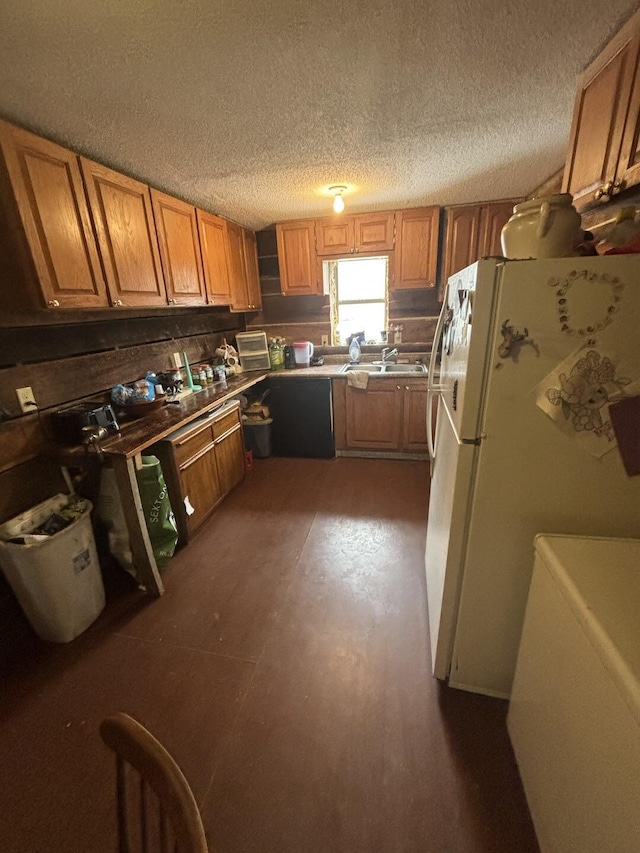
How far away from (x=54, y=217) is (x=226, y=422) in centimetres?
159

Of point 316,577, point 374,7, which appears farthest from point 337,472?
point 374,7

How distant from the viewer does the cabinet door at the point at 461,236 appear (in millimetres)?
3098

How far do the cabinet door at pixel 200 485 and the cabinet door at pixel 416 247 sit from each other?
7.94ft

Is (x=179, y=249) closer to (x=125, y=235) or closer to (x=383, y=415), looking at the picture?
(x=125, y=235)

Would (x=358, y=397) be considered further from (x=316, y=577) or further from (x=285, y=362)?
(x=316, y=577)

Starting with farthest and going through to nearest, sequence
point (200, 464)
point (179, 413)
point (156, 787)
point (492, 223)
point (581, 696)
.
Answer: point (492, 223) → point (200, 464) → point (179, 413) → point (581, 696) → point (156, 787)

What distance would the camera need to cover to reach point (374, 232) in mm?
3301

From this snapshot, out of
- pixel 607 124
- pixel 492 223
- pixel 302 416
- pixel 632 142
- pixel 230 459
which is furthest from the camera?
pixel 302 416

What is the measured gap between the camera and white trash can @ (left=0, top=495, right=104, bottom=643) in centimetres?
151

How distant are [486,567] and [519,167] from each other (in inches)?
102

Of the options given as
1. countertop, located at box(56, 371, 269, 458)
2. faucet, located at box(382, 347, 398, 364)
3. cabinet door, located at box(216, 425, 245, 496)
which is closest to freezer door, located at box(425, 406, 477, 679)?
countertop, located at box(56, 371, 269, 458)

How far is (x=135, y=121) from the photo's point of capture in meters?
1.52

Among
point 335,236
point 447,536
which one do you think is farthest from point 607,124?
point 335,236

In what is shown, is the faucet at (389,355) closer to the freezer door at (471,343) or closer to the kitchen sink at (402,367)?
the kitchen sink at (402,367)
